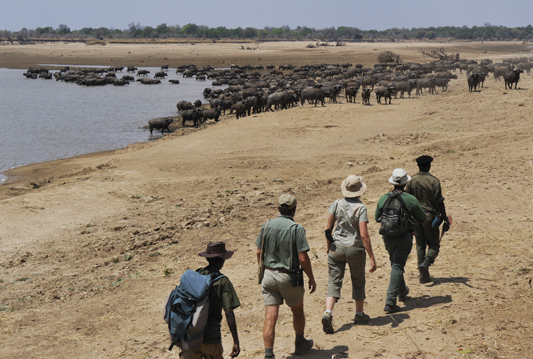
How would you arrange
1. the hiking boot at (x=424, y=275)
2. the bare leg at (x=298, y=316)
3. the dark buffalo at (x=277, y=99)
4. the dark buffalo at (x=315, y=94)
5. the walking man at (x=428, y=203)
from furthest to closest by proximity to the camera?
1. the dark buffalo at (x=277, y=99)
2. the dark buffalo at (x=315, y=94)
3. the hiking boot at (x=424, y=275)
4. the walking man at (x=428, y=203)
5. the bare leg at (x=298, y=316)

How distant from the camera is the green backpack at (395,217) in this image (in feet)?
24.3

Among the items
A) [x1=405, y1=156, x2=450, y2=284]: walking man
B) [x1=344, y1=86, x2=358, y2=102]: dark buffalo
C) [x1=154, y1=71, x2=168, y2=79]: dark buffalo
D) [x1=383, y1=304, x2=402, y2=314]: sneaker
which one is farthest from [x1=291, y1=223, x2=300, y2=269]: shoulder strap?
[x1=154, y1=71, x2=168, y2=79]: dark buffalo

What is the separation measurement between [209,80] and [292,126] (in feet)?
141

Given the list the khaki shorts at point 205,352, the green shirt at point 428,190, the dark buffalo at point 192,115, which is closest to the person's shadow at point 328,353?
the khaki shorts at point 205,352

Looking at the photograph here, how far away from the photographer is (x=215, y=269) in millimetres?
5605

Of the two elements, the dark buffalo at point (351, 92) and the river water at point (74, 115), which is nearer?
the river water at point (74, 115)

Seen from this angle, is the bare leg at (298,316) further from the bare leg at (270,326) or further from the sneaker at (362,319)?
the sneaker at (362,319)

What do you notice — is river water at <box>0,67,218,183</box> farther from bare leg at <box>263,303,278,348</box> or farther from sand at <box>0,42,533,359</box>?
bare leg at <box>263,303,278,348</box>

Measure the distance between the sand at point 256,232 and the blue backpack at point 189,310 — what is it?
7.12ft

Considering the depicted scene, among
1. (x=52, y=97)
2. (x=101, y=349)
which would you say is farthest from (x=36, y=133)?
(x=101, y=349)

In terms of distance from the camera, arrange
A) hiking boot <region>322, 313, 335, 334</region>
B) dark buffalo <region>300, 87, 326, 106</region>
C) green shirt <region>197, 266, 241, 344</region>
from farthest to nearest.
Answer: dark buffalo <region>300, 87, 326, 106</region> < hiking boot <region>322, 313, 335, 334</region> < green shirt <region>197, 266, 241, 344</region>

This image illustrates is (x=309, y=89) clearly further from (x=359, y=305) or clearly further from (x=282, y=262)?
(x=282, y=262)

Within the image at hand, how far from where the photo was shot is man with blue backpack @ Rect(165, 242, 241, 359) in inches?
204

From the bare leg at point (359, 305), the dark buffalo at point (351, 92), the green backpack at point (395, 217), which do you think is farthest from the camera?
the dark buffalo at point (351, 92)
